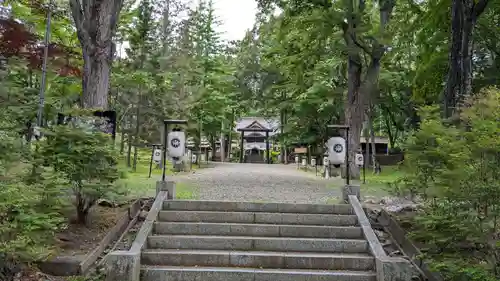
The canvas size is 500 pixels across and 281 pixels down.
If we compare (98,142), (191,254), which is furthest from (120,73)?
(191,254)

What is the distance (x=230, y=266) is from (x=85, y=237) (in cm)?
190

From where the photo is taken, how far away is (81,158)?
17.3 ft

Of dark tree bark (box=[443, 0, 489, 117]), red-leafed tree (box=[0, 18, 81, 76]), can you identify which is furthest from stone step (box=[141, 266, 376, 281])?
red-leafed tree (box=[0, 18, 81, 76])

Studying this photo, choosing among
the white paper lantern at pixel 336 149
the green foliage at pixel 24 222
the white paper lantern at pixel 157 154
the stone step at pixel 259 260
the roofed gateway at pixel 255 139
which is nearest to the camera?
the green foliage at pixel 24 222

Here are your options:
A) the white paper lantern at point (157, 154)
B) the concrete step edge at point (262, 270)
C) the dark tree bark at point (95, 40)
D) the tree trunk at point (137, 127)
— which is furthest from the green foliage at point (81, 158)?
the tree trunk at point (137, 127)

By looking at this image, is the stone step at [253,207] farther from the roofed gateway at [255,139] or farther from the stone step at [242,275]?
the roofed gateway at [255,139]

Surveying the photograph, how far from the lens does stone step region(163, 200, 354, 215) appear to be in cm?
622

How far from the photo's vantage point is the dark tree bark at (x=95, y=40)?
7199mm

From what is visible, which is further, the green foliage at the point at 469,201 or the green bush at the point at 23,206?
the green foliage at the point at 469,201

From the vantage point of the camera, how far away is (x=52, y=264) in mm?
4590

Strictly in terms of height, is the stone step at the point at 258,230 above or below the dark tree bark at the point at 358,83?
below

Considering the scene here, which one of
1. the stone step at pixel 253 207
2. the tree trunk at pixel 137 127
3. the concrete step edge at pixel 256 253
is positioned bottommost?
the concrete step edge at pixel 256 253

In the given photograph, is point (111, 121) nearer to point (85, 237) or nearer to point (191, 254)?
point (85, 237)

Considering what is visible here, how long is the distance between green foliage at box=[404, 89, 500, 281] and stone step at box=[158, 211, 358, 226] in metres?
1.24
